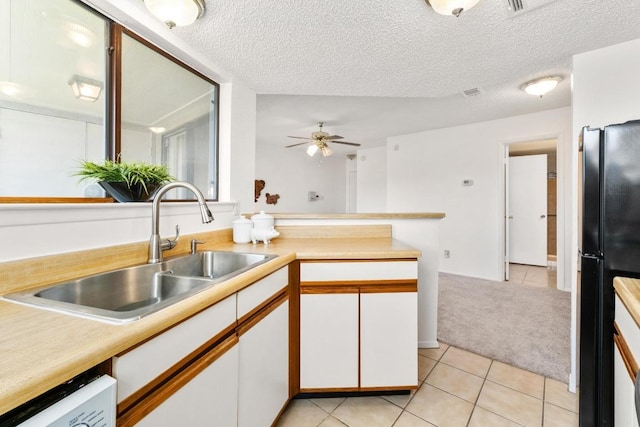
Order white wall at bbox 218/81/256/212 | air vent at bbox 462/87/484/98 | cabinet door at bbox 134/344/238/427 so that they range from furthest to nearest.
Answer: air vent at bbox 462/87/484/98, white wall at bbox 218/81/256/212, cabinet door at bbox 134/344/238/427

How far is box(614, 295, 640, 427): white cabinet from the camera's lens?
77 centimetres

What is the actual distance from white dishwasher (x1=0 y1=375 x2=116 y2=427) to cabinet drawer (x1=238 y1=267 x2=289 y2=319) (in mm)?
494

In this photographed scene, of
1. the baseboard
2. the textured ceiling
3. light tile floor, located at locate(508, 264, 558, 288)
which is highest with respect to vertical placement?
the textured ceiling

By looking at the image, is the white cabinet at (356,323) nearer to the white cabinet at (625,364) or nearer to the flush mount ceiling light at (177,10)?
the white cabinet at (625,364)

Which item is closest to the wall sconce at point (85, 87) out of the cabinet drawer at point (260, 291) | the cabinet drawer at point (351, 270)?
the cabinet drawer at point (260, 291)

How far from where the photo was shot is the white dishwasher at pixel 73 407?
0.44 meters

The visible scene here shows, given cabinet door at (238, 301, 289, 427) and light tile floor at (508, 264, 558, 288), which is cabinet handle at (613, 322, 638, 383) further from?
light tile floor at (508, 264, 558, 288)

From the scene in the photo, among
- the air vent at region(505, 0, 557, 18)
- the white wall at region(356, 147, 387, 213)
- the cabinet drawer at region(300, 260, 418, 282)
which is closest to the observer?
the air vent at region(505, 0, 557, 18)

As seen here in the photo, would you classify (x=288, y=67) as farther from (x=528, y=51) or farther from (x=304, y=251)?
(x=528, y=51)

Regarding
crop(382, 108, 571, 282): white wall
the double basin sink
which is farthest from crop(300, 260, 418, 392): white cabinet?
crop(382, 108, 571, 282): white wall

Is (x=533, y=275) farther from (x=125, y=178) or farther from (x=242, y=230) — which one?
(x=125, y=178)

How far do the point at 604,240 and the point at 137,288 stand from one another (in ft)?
6.30

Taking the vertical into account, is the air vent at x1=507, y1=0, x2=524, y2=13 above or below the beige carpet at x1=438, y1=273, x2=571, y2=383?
above

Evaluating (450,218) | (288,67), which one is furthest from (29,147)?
(450,218)
